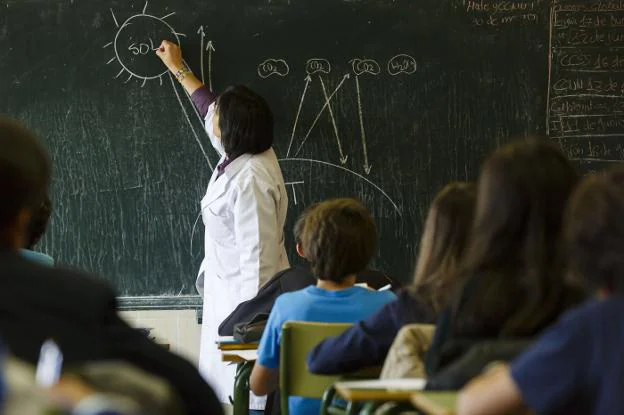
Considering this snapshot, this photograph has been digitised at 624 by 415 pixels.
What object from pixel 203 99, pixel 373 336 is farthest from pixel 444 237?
pixel 203 99

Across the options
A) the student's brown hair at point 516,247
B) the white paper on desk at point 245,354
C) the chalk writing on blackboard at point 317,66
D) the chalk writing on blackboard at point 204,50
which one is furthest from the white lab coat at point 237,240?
the student's brown hair at point 516,247

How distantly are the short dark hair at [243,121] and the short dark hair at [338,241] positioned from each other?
128 centimetres

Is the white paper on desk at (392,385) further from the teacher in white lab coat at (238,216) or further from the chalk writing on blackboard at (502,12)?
the chalk writing on blackboard at (502,12)

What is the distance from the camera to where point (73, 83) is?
5223 millimetres

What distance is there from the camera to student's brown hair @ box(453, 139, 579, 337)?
7.41 ft

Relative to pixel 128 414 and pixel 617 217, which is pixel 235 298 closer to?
pixel 617 217

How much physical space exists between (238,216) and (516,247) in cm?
265

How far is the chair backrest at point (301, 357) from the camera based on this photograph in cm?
335

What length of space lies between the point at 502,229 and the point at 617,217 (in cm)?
48

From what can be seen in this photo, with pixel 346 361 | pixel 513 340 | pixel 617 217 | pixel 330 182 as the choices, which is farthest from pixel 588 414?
pixel 330 182

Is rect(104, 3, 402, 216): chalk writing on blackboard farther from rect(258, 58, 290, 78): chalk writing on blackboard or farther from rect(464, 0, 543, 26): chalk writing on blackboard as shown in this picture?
rect(464, 0, 543, 26): chalk writing on blackboard

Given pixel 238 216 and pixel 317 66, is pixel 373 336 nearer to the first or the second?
pixel 238 216

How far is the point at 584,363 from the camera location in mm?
1716

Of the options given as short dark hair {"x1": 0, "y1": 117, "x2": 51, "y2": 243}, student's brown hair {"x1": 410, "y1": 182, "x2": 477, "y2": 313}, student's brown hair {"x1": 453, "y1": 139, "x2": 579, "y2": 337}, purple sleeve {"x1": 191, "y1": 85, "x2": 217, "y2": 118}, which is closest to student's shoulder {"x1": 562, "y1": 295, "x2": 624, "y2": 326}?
student's brown hair {"x1": 453, "y1": 139, "x2": 579, "y2": 337}
